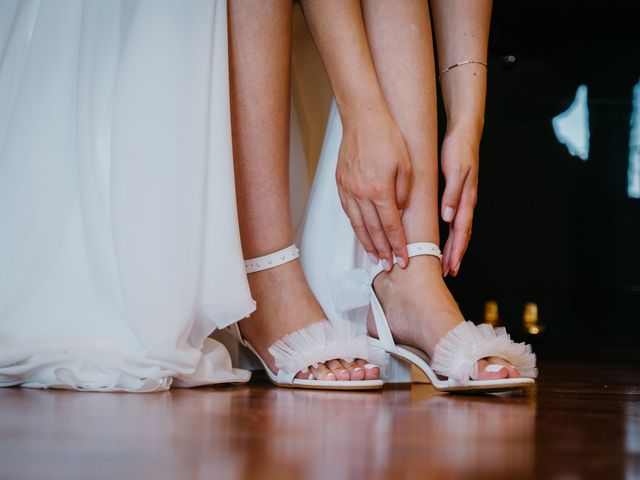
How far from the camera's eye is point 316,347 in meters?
0.91

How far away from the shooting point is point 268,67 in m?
1.00

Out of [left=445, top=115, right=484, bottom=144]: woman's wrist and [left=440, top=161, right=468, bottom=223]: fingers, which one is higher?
[left=445, top=115, right=484, bottom=144]: woman's wrist

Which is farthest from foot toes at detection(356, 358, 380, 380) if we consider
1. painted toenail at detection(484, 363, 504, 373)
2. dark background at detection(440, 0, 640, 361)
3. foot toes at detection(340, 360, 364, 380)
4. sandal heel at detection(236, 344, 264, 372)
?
dark background at detection(440, 0, 640, 361)

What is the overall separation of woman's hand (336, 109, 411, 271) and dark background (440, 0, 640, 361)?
1.95 m

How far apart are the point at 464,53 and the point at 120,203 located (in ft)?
1.59

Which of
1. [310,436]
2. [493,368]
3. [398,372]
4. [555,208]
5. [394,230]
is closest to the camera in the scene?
[310,436]

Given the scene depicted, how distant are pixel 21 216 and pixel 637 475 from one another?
77 cm

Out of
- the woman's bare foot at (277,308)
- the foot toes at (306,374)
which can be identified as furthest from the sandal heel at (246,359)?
the foot toes at (306,374)

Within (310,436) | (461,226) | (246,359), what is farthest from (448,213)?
(310,436)

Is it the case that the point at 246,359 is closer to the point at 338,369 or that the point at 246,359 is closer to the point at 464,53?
the point at 338,369

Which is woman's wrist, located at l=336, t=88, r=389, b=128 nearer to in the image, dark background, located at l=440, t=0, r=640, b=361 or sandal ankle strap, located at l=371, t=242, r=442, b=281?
sandal ankle strap, located at l=371, t=242, r=442, b=281

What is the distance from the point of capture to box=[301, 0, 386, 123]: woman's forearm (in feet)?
3.24

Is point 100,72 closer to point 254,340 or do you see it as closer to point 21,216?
point 21,216

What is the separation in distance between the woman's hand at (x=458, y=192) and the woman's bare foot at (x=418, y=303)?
0.04m
